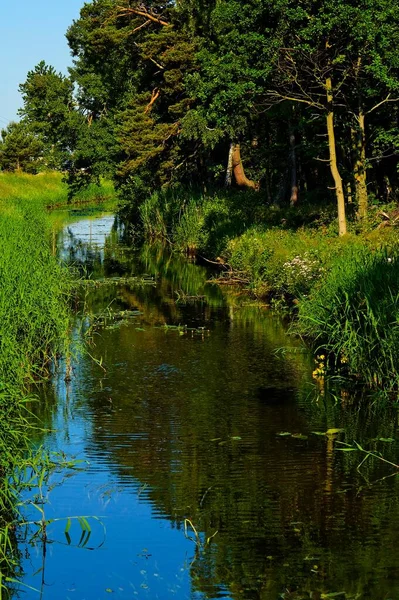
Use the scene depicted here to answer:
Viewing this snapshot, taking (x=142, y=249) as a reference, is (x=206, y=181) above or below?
above

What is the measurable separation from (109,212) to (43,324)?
41596 millimetres

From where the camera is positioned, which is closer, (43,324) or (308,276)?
(43,324)

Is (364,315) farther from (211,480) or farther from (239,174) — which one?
(239,174)

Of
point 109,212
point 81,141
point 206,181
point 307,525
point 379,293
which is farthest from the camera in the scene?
point 109,212

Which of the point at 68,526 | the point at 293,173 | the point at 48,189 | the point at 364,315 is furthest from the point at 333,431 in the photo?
the point at 48,189

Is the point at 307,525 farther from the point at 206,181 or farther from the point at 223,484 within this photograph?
the point at 206,181

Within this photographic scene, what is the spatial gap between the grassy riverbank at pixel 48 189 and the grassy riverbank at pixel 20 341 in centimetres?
3970

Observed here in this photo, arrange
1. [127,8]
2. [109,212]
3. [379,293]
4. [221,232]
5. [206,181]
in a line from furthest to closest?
[109,212]
[206,181]
[127,8]
[221,232]
[379,293]

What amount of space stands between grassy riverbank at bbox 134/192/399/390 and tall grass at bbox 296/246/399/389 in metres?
0.02

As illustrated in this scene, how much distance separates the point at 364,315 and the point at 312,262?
5940 mm

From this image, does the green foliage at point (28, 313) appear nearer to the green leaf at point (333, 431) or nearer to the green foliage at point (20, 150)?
the green leaf at point (333, 431)

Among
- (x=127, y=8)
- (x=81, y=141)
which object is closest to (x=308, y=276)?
(x=127, y=8)

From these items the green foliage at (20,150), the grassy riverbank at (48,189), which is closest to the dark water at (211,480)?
the grassy riverbank at (48,189)

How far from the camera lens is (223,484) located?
30.6 ft
